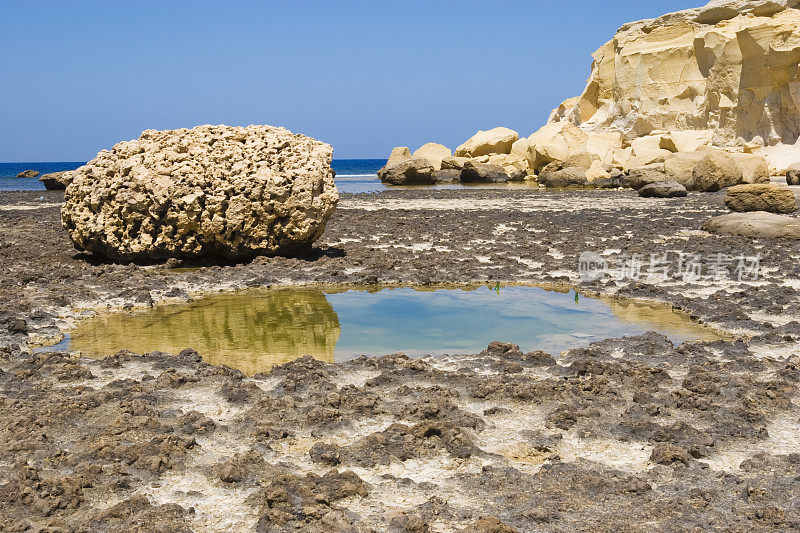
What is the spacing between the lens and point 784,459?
14.5 ft

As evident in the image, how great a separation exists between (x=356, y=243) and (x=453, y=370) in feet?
26.6

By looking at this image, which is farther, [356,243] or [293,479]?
[356,243]

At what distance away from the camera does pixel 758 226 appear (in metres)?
14.4

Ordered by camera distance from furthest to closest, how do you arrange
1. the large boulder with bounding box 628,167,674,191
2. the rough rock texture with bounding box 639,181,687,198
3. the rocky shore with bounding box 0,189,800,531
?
the large boulder with bounding box 628,167,674,191 < the rough rock texture with bounding box 639,181,687,198 < the rocky shore with bounding box 0,189,800,531

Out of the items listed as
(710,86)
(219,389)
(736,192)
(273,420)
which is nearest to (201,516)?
(273,420)

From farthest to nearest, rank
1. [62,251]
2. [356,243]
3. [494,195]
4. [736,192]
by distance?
[494,195] < [736,192] < [356,243] < [62,251]

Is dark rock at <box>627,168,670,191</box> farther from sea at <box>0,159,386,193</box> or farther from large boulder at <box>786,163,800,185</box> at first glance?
sea at <box>0,159,386,193</box>

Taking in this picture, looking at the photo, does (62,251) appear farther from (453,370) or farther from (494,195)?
(494,195)

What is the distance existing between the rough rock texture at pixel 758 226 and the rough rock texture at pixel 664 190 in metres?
11.7

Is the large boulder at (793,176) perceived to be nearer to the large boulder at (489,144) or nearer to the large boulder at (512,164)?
the large boulder at (512,164)

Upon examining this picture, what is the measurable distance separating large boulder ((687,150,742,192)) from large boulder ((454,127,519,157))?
2401cm

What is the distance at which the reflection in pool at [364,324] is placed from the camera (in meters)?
7.36

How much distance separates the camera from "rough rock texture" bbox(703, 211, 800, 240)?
14.0m

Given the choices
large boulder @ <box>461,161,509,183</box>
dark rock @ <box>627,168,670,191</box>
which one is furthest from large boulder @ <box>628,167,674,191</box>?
large boulder @ <box>461,161,509,183</box>
